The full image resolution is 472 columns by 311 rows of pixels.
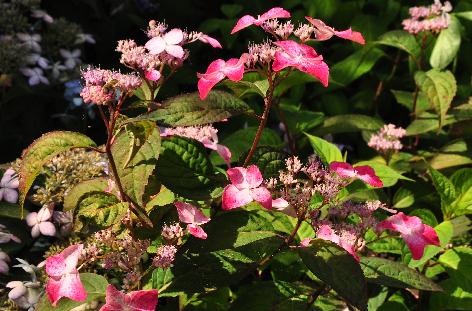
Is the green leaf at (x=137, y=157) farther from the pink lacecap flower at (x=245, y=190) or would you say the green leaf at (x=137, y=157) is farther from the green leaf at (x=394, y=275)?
the green leaf at (x=394, y=275)

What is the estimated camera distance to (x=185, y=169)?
1.30 meters

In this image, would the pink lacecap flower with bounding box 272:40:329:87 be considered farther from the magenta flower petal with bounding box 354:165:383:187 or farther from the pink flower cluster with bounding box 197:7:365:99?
the magenta flower petal with bounding box 354:165:383:187

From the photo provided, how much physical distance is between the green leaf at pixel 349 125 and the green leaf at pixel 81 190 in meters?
0.98

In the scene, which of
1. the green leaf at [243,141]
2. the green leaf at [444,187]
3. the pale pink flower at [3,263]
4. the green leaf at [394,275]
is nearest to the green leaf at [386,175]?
the green leaf at [444,187]

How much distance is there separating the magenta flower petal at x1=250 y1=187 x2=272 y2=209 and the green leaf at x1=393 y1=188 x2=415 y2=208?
88 cm

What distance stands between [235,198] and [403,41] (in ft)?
4.15

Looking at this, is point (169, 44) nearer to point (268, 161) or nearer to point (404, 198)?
point (268, 161)

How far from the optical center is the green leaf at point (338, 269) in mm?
1065

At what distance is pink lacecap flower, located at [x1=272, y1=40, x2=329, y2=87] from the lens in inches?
44.3

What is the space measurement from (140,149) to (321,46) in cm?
166

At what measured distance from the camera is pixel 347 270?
43.3 inches

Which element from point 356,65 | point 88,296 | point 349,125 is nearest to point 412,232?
point 88,296

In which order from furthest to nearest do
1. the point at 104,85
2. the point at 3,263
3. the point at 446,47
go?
the point at 446,47
the point at 3,263
the point at 104,85

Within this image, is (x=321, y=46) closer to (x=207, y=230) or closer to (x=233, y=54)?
(x=233, y=54)
